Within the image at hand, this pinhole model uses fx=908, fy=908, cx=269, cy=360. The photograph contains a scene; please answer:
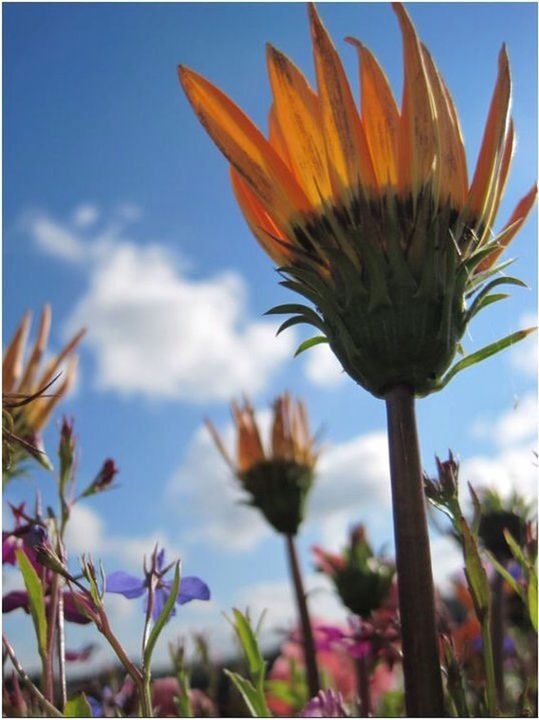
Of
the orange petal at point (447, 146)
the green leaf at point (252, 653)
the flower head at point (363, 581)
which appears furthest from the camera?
the flower head at point (363, 581)

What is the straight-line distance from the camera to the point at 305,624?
1.45m

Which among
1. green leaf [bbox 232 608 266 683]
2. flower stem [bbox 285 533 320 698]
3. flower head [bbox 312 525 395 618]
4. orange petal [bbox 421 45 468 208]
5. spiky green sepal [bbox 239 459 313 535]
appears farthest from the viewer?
spiky green sepal [bbox 239 459 313 535]

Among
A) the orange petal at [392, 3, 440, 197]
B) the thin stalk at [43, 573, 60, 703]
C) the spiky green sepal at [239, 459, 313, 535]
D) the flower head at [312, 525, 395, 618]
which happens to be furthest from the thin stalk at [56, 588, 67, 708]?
the spiky green sepal at [239, 459, 313, 535]

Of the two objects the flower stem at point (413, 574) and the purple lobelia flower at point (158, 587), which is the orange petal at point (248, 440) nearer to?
the purple lobelia flower at point (158, 587)

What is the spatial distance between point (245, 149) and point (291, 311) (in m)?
0.15

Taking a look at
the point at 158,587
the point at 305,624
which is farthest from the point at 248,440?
the point at 158,587

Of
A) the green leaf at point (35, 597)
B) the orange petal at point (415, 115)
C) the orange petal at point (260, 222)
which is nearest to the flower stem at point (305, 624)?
the green leaf at point (35, 597)

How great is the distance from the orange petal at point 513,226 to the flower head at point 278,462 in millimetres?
1105

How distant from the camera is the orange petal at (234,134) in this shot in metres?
0.74

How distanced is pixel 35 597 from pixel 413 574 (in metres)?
0.30

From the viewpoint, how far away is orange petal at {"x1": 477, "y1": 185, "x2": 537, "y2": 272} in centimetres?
80

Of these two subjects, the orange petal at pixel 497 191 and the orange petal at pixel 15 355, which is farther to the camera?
the orange petal at pixel 15 355

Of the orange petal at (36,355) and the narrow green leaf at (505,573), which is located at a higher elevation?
the orange petal at (36,355)

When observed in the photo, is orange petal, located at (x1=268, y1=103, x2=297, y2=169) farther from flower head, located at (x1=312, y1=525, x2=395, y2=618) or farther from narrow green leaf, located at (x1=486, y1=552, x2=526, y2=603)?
flower head, located at (x1=312, y1=525, x2=395, y2=618)
